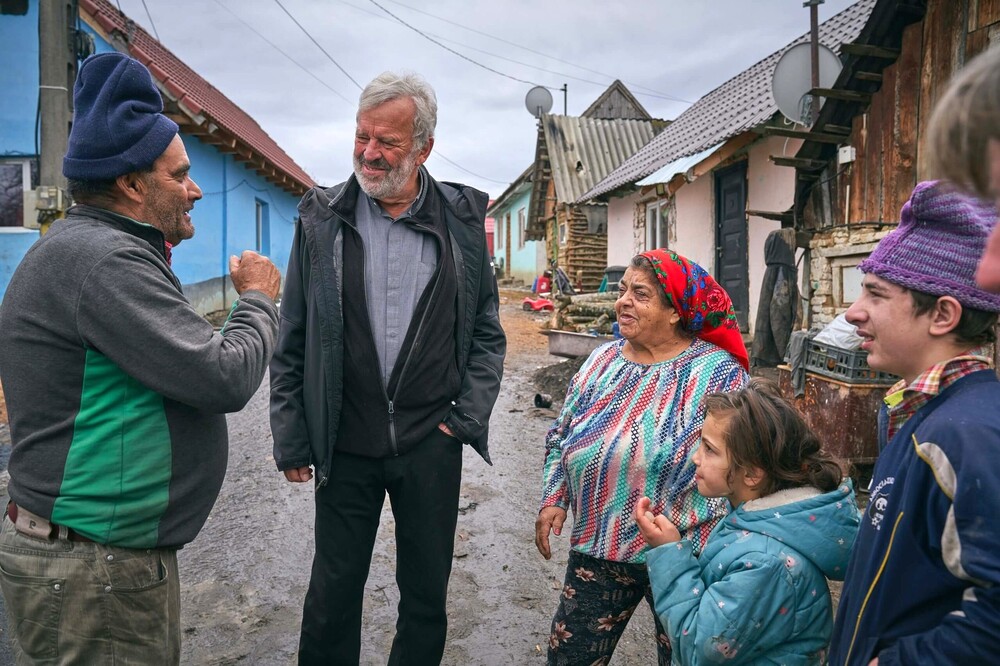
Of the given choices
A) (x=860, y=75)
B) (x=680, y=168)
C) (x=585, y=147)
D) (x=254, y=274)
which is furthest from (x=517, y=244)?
A: (x=254, y=274)

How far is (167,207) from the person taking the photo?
6.40ft

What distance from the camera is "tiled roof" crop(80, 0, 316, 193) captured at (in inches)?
477

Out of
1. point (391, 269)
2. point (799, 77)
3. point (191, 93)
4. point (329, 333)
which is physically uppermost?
point (191, 93)

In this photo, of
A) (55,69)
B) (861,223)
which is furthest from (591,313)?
(55,69)

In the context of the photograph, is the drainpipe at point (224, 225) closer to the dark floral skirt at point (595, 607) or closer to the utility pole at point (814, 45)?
the utility pole at point (814, 45)

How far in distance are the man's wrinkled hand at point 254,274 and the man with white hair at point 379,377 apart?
0.81 ft

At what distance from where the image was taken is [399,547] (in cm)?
259

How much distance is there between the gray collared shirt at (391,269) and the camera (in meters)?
2.50

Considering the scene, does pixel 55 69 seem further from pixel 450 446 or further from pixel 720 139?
pixel 720 139

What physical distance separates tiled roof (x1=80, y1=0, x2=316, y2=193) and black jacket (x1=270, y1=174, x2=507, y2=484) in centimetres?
903

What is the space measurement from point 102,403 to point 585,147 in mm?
22666

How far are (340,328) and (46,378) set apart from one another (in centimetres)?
89

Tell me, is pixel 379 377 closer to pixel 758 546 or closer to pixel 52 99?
pixel 758 546

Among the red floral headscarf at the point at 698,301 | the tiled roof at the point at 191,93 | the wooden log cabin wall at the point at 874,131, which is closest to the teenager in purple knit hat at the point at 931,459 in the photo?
the red floral headscarf at the point at 698,301
